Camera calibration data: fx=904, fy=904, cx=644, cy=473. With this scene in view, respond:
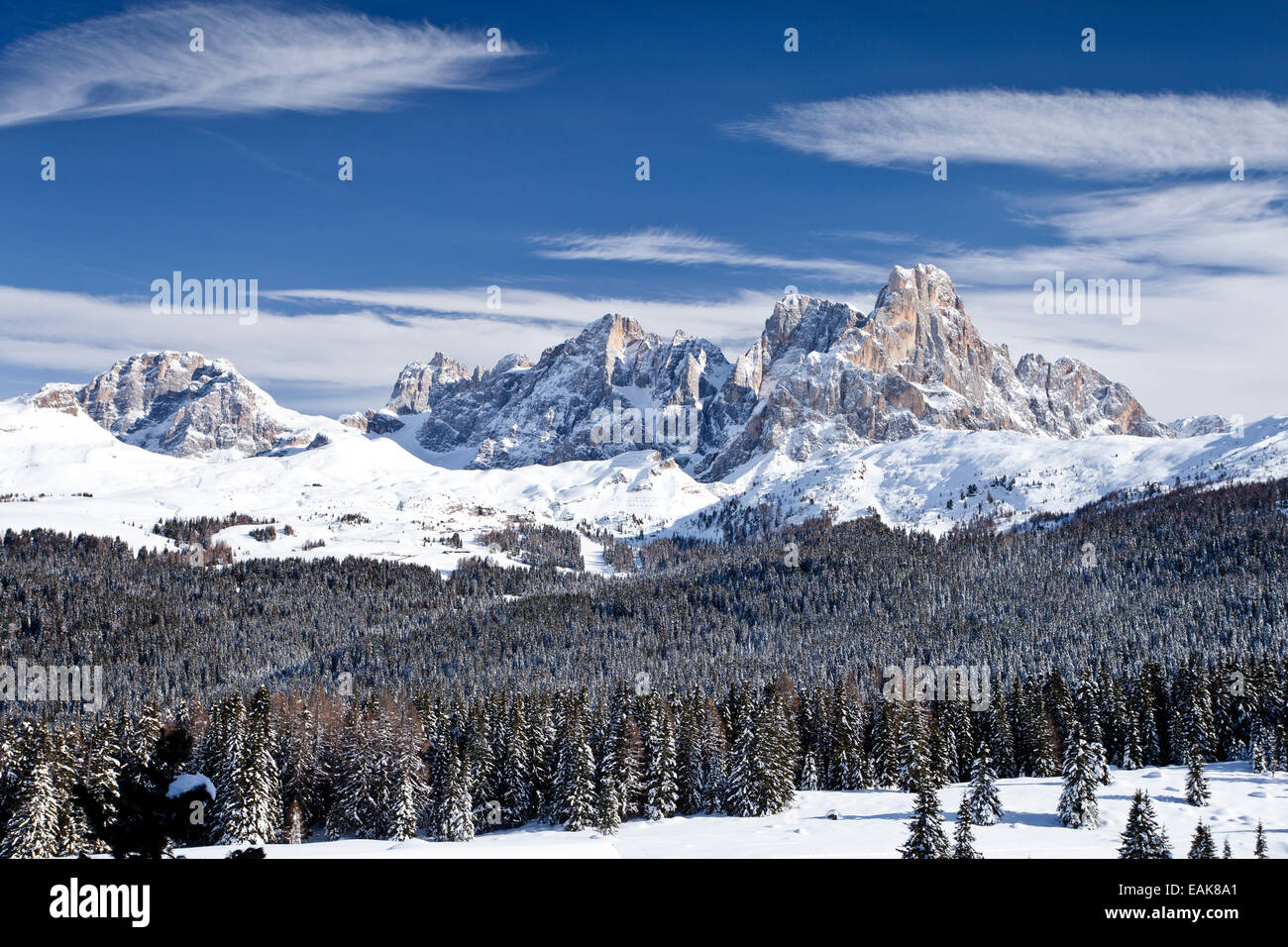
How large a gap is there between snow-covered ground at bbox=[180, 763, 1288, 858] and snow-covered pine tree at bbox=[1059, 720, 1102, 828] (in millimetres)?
981

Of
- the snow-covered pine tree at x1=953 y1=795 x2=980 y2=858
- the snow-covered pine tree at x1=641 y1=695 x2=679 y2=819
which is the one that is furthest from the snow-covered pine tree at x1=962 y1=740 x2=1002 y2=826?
the snow-covered pine tree at x1=641 y1=695 x2=679 y2=819

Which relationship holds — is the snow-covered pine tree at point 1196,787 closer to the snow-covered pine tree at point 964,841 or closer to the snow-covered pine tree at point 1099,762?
the snow-covered pine tree at point 1099,762

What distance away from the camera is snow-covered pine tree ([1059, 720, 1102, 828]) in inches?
2643

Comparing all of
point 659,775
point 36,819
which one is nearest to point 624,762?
point 659,775

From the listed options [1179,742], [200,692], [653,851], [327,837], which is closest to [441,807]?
[327,837]

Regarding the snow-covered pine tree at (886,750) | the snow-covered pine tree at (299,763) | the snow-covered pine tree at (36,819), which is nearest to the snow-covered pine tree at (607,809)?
the snow-covered pine tree at (299,763)

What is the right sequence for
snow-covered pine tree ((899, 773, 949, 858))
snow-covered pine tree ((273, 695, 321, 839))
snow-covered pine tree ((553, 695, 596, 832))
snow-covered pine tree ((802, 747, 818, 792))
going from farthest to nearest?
snow-covered pine tree ((802, 747, 818, 792)), snow-covered pine tree ((273, 695, 321, 839)), snow-covered pine tree ((553, 695, 596, 832)), snow-covered pine tree ((899, 773, 949, 858))

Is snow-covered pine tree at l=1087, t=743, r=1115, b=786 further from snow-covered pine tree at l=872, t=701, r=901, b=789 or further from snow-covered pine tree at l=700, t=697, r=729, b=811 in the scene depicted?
snow-covered pine tree at l=700, t=697, r=729, b=811

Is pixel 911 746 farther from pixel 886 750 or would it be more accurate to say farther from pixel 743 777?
pixel 743 777

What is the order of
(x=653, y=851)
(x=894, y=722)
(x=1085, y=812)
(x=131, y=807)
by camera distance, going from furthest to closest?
(x=894, y=722)
(x=1085, y=812)
(x=653, y=851)
(x=131, y=807)

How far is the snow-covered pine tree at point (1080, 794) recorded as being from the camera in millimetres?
67125
